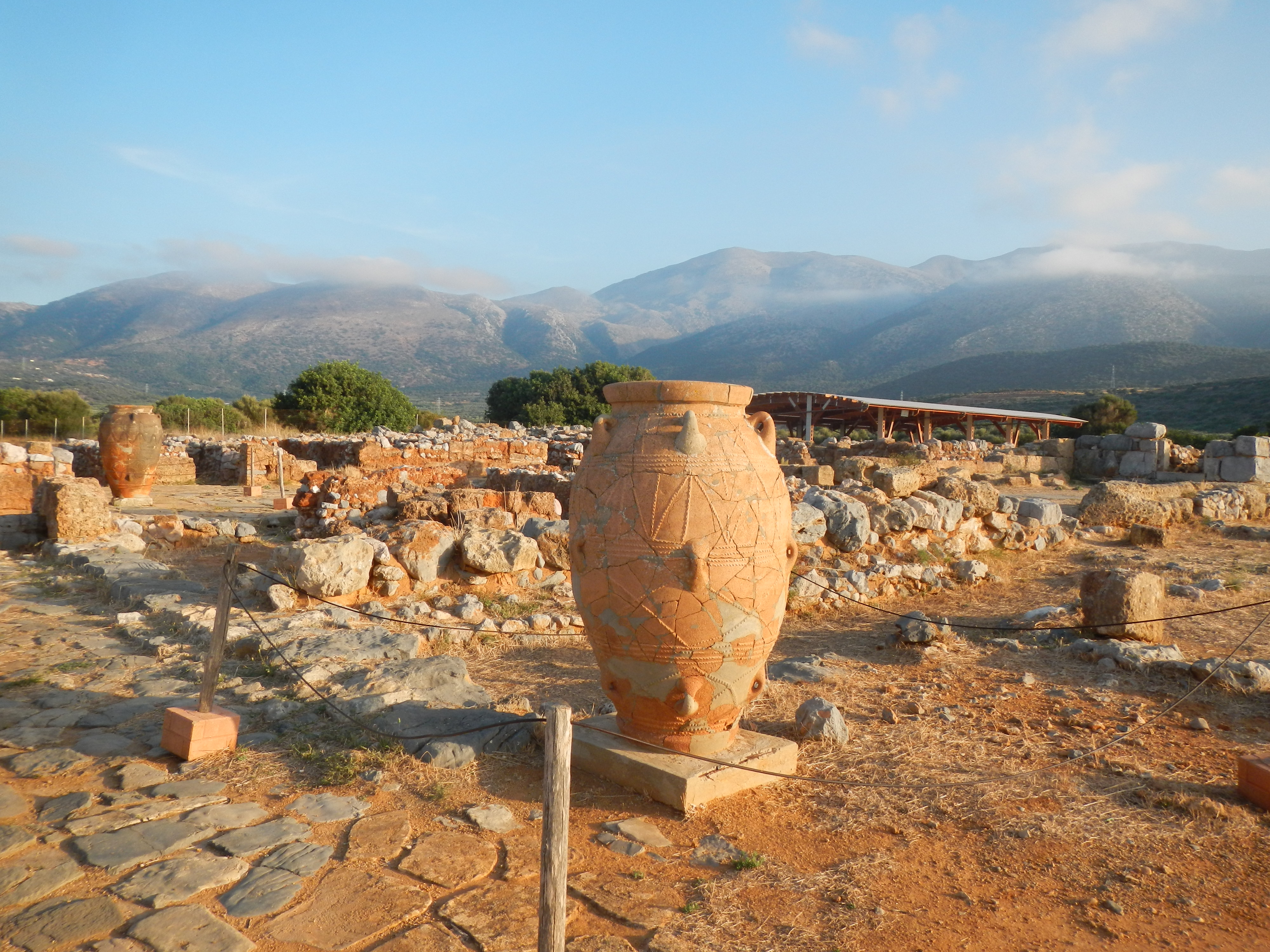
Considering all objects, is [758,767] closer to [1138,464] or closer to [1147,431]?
[1138,464]

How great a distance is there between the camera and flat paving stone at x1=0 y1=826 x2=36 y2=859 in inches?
112

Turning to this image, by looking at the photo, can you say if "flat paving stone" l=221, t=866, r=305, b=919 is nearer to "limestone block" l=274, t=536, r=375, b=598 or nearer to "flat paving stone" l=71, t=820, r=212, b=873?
"flat paving stone" l=71, t=820, r=212, b=873

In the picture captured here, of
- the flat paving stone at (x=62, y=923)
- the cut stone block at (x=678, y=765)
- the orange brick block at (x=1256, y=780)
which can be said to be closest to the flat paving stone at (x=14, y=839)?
the flat paving stone at (x=62, y=923)

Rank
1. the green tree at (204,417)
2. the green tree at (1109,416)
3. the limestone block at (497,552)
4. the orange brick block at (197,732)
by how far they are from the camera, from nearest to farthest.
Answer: the orange brick block at (197,732) < the limestone block at (497,552) < the green tree at (204,417) < the green tree at (1109,416)

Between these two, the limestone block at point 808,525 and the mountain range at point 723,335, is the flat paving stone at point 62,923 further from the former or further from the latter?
the mountain range at point 723,335

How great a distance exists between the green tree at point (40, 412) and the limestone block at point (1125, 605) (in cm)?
3049

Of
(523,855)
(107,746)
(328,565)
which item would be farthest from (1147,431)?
(107,746)

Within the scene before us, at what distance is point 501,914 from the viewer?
263cm

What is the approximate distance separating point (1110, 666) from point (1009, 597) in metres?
2.43

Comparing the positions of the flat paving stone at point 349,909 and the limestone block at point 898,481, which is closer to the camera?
the flat paving stone at point 349,909

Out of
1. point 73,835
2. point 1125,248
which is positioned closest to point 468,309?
point 1125,248

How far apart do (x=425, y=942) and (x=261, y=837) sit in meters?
0.95

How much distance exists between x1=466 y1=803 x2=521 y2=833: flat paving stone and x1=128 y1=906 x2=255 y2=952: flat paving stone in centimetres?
95

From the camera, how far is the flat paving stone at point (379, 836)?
2961 mm
